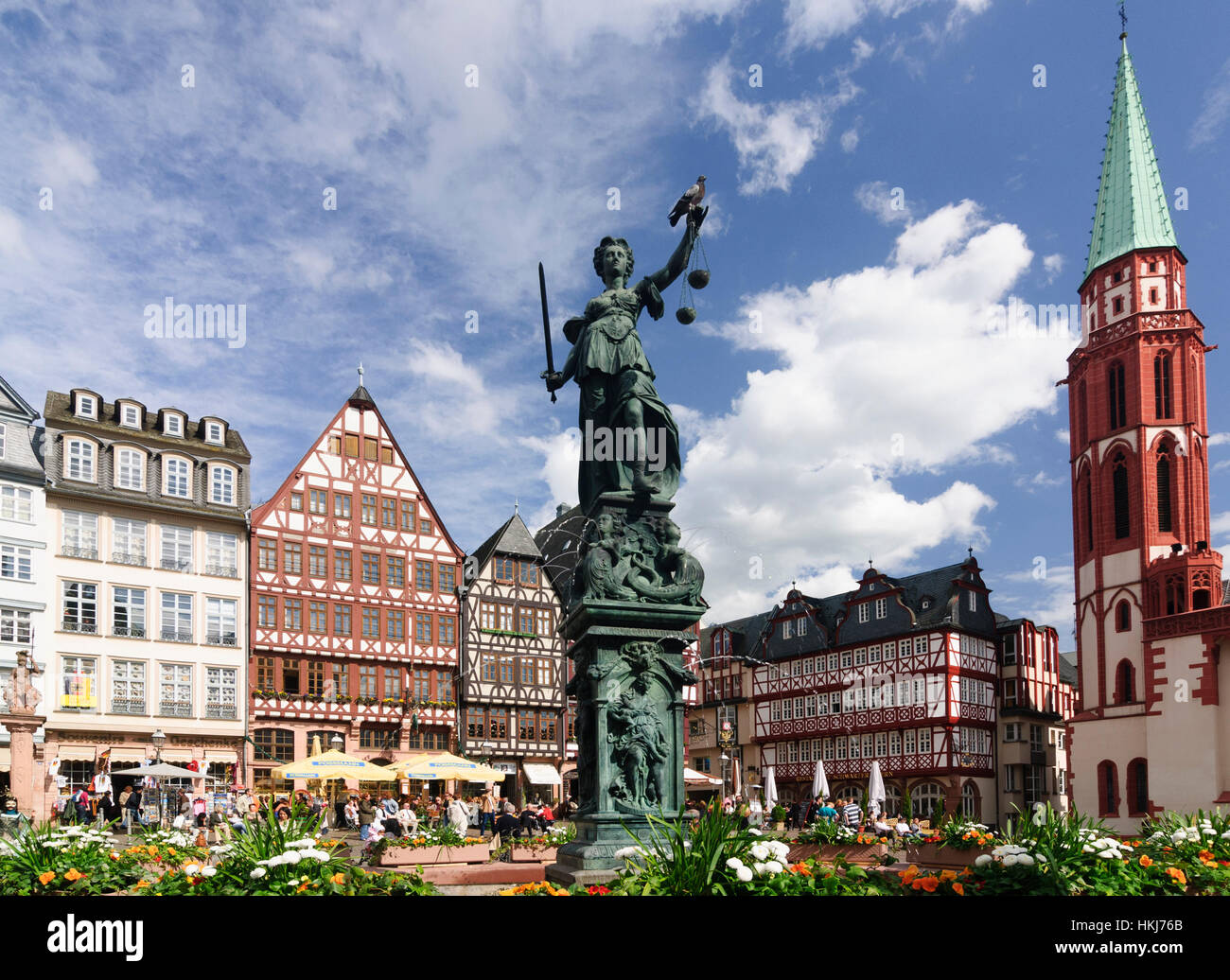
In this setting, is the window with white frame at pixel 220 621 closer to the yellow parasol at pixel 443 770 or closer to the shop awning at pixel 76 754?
the shop awning at pixel 76 754

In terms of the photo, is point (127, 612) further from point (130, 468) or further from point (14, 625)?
point (130, 468)

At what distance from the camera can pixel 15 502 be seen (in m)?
38.1

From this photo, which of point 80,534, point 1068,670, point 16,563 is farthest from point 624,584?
point 1068,670

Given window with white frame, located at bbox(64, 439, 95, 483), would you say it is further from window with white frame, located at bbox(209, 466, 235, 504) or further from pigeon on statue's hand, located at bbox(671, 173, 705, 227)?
pigeon on statue's hand, located at bbox(671, 173, 705, 227)

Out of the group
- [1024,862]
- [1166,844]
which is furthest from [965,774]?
[1024,862]

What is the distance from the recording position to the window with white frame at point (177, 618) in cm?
4088

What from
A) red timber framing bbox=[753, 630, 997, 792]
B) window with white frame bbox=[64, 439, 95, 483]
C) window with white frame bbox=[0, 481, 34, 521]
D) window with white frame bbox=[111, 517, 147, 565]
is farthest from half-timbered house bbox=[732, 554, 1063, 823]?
window with white frame bbox=[0, 481, 34, 521]

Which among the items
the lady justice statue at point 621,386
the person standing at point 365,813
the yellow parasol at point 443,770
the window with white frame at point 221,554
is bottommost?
the person standing at point 365,813

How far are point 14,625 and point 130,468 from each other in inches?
272

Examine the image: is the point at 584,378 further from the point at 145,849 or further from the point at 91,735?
the point at 91,735

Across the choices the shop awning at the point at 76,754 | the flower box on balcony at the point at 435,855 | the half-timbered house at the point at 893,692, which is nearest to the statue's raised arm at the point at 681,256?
the flower box on balcony at the point at 435,855

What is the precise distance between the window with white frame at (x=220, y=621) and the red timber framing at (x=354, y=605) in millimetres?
802
